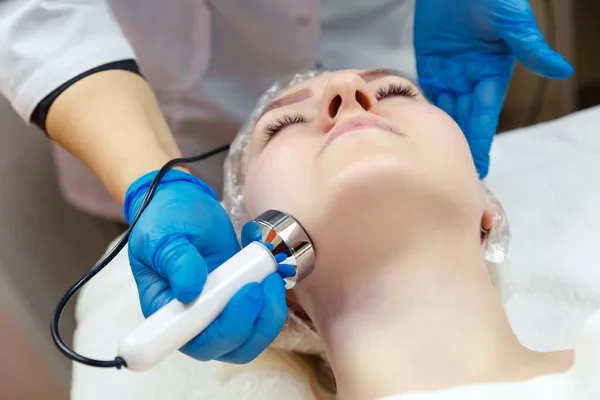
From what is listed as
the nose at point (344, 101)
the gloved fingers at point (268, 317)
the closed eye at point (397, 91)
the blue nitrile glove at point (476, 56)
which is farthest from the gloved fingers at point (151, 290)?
the blue nitrile glove at point (476, 56)

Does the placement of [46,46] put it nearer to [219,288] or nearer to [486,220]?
[219,288]

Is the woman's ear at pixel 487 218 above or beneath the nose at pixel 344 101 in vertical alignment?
beneath

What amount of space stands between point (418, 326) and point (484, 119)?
0.57m

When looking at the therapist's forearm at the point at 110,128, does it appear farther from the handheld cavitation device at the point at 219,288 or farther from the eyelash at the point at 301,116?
the handheld cavitation device at the point at 219,288

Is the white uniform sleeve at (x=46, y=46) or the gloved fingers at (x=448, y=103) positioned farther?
the gloved fingers at (x=448, y=103)

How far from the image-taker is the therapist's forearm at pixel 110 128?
1.03 metres

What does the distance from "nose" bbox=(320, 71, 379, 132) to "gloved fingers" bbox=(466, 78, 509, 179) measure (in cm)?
39

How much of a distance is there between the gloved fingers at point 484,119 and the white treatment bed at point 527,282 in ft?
0.58

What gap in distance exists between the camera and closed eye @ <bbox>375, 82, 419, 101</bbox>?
0.99 metres

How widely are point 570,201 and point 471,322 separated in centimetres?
60

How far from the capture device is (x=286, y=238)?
0.78 meters

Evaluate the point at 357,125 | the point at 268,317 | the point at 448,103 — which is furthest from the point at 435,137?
the point at 448,103

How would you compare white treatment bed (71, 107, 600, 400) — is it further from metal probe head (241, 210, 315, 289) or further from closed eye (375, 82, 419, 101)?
closed eye (375, 82, 419, 101)

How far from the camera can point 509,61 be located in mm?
1277
